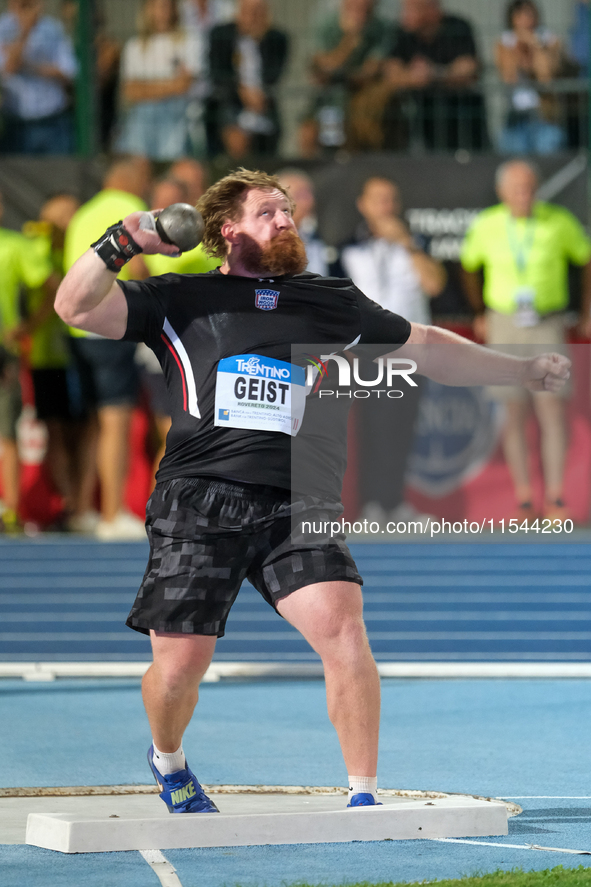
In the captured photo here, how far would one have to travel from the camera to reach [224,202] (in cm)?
421

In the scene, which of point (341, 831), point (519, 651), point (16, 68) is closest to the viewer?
point (341, 831)

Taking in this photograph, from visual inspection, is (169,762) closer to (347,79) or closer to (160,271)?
(160,271)

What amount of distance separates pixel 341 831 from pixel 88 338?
26.0ft

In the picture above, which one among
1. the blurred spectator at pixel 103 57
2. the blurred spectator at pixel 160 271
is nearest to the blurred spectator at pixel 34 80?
the blurred spectator at pixel 103 57

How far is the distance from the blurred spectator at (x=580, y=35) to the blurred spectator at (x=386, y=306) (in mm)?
2291

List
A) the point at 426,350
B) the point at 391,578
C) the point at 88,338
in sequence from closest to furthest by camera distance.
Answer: the point at 426,350
the point at 391,578
the point at 88,338

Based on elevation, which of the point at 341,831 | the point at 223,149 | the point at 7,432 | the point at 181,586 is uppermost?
the point at 223,149

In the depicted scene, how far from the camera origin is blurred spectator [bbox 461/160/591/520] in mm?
11234

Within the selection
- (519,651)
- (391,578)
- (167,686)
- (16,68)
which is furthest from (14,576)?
(167,686)

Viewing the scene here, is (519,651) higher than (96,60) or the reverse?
the reverse

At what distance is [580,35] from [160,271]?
4585 millimetres

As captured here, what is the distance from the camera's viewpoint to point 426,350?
4.33 meters

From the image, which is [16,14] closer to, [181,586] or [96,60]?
[96,60]

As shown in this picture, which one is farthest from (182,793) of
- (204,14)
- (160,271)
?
(204,14)
